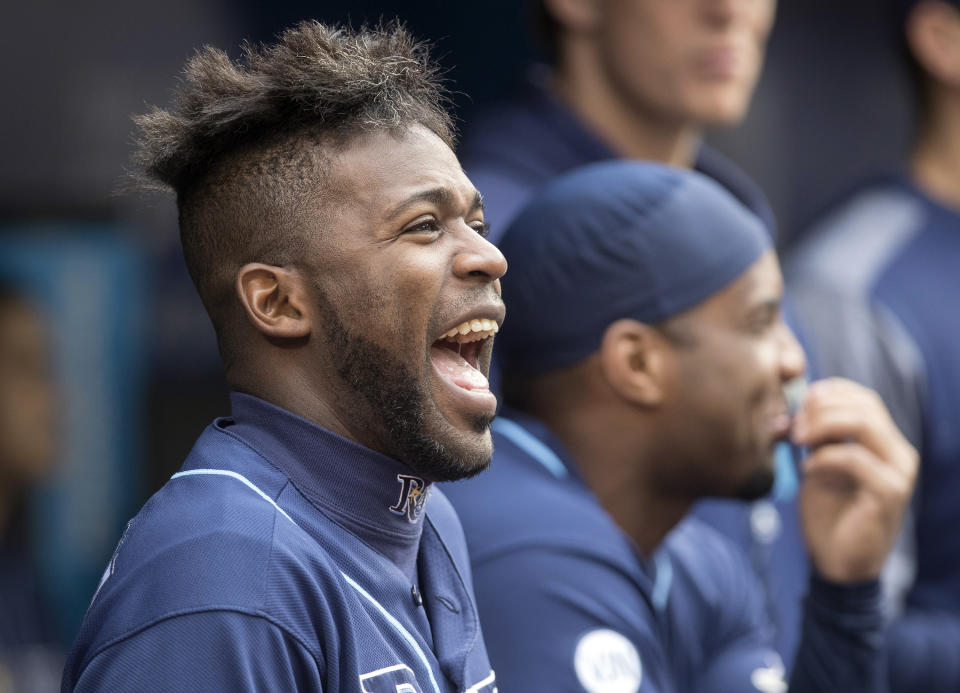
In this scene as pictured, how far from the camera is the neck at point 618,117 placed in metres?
3.21

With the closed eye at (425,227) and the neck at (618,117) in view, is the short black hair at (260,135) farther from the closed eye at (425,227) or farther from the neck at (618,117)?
the neck at (618,117)

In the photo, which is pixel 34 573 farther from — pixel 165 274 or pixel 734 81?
pixel 734 81

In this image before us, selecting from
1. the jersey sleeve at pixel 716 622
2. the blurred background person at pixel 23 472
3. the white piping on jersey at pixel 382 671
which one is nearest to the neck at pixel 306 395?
the white piping on jersey at pixel 382 671

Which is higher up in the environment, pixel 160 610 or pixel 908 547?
pixel 160 610

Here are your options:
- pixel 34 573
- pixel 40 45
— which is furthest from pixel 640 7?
pixel 34 573

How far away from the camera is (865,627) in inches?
94.2

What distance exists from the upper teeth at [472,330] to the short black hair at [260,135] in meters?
0.21

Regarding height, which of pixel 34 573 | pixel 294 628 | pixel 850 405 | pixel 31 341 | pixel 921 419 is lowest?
pixel 34 573

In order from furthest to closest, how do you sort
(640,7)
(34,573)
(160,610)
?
(34,573), (640,7), (160,610)

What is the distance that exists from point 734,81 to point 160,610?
2.15 metres

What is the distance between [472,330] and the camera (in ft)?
5.49

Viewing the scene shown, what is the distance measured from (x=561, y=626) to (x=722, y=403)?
1.72 feet

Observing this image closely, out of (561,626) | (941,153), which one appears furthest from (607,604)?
(941,153)

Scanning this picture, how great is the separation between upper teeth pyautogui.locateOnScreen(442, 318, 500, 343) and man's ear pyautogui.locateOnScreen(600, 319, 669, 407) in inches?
24.5
